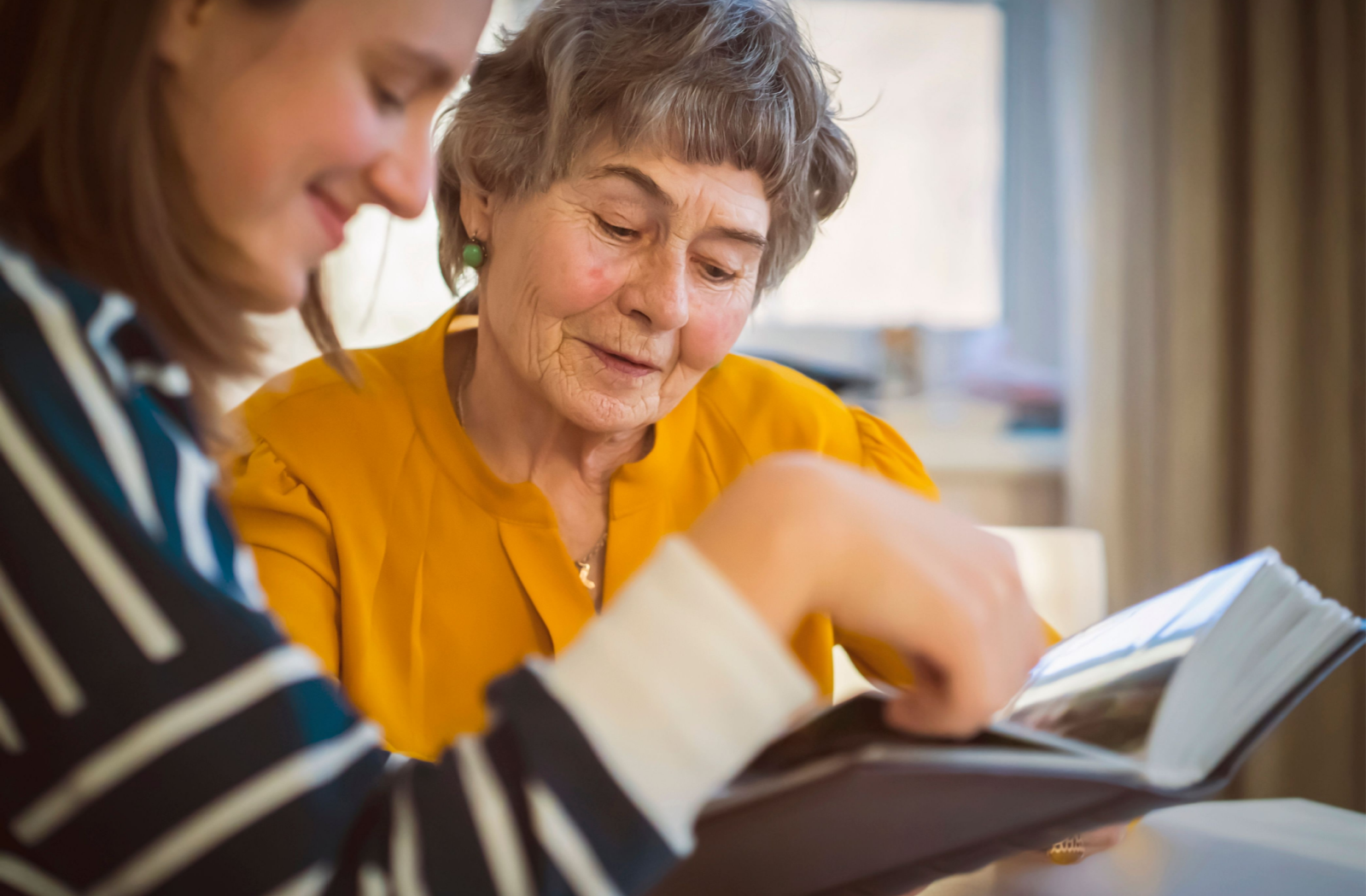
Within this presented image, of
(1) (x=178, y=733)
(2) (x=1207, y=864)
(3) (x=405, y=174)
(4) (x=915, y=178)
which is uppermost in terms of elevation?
(4) (x=915, y=178)

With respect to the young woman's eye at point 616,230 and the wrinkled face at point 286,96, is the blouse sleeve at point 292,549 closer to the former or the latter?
the young woman's eye at point 616,230

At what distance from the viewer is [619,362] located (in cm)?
103

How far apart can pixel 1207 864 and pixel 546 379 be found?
2.46 ft

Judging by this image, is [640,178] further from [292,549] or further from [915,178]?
[915,178]

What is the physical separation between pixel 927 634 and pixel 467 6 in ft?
1.27

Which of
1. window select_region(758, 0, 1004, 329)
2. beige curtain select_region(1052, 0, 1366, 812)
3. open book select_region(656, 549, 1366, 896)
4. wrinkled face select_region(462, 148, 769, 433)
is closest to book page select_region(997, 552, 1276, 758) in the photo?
open book select_region(656, 549, 1366, 896)

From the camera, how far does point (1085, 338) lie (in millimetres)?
2352

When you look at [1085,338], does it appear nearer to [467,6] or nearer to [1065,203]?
[1065,203]

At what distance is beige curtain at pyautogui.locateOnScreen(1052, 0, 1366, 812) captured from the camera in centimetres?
231

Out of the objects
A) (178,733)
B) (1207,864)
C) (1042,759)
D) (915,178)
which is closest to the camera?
(178,733)

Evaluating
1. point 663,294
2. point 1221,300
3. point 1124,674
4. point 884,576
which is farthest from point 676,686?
point 1221,300

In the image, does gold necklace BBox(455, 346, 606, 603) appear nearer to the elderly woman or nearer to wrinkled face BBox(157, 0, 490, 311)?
the elderly woman

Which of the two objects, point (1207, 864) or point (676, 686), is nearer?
point (676, 686)

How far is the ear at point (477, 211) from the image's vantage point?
3.64 feet
